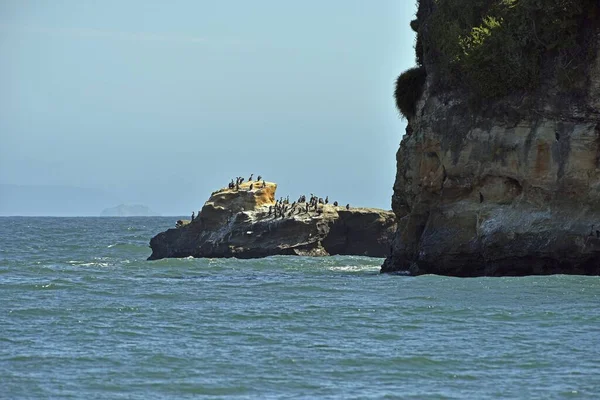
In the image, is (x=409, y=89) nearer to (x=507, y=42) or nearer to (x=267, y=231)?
(x=507, y=42)

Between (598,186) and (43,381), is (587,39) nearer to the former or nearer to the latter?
(598,186)

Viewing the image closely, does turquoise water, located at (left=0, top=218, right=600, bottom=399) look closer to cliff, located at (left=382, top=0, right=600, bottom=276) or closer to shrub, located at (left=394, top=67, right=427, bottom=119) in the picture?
cliff, located at (left=382, top=0, right=600, bottom=276)

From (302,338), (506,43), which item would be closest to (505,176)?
(506,43)

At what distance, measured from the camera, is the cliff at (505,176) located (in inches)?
1454

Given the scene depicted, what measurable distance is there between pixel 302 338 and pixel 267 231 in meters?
35.2

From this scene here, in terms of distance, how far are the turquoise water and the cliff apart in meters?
1.52

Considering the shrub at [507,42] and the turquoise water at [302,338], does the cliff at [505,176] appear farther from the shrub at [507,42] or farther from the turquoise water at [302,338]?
the turquoise water at [302,338]

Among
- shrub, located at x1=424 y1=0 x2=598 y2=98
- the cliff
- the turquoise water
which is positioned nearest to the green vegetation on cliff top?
shrub, located at x1=424 y1=0 x2=598 y2=98

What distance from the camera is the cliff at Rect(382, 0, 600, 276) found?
36938 mm

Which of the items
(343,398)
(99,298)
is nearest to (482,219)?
(99,298)

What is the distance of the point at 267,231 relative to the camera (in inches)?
2384

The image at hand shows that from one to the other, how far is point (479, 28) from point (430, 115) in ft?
11.7

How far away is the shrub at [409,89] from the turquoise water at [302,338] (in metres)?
7.56

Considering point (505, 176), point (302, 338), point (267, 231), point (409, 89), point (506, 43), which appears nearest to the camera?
point (302, 338)
